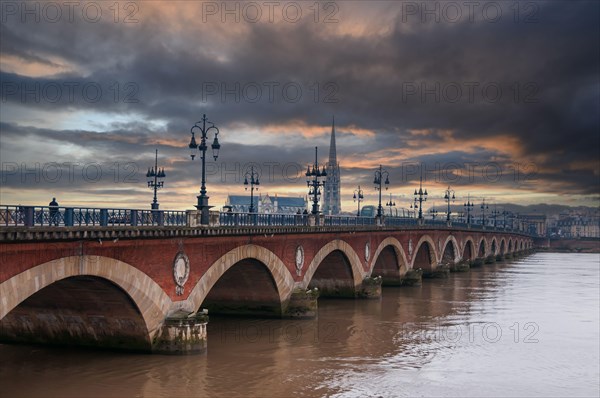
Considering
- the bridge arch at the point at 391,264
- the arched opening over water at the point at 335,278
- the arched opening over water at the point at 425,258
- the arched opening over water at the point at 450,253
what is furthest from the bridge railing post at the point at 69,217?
the arched opening over water at the point at 450,253

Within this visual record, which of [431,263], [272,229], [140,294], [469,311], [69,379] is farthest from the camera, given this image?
[431,263]

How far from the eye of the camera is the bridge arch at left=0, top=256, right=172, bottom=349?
61.1ft

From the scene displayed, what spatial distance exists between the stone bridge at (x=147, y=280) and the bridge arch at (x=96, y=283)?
3 cm

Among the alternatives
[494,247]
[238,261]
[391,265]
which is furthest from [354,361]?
[494,247]

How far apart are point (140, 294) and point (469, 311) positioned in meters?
26.4

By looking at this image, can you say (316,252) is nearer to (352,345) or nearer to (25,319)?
(352,345)

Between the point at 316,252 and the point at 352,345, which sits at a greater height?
the point at 316,252

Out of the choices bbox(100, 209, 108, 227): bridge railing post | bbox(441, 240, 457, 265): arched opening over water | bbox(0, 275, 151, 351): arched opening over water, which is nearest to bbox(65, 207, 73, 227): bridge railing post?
bbox(100, 209, 108, 227): bridge railing post

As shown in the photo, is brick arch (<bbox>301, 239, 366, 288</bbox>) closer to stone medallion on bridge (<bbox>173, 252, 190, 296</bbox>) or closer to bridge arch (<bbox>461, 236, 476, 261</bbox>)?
stone medallion on bridge (<bbox>173, 252, 190, 296</bbox>)

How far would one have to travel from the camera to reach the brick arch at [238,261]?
2766 centimetres

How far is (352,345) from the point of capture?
3069 centimetres

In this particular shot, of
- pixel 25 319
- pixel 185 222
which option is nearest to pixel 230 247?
pixel 185 222

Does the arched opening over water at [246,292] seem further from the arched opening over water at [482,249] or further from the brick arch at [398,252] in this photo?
the arched opening over water at [482,249]

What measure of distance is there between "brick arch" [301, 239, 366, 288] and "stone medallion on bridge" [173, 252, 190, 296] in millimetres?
12468
